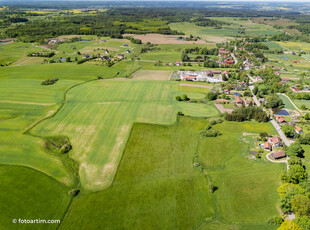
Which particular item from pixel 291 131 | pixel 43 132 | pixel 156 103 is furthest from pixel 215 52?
pixel 43 132

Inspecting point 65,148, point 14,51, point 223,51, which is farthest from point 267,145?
point 14,51

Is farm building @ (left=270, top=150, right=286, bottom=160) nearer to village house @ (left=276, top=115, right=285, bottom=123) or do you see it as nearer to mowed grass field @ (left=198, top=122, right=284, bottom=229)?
mowed grass field @ (left=198, top=122, right=284, bottom=229)

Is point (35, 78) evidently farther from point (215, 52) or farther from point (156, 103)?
point (215, 52)

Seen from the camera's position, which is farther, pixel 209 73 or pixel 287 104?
pixel 209 73

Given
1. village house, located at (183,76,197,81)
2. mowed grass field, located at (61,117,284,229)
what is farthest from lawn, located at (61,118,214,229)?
village house, located at (183,76,197,81)

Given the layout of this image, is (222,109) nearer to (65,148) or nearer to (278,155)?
(278,155)
